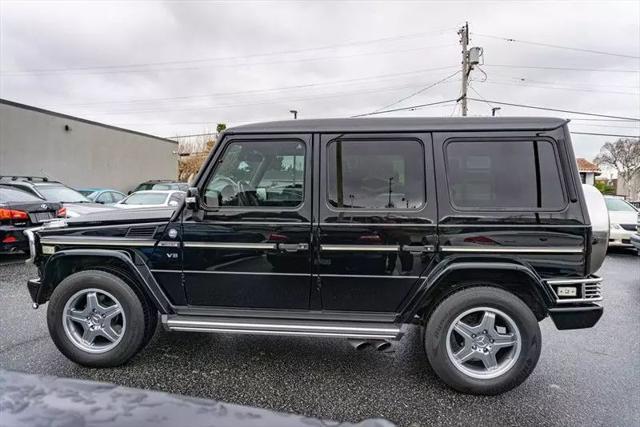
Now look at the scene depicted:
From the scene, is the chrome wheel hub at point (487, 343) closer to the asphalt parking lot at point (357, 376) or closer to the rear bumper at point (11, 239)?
the asphalt parking lot at point (357, 376)

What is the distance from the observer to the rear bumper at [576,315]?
306 centimetres

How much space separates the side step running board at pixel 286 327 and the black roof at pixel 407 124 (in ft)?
5.04

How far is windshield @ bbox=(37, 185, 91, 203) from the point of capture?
9.70 m

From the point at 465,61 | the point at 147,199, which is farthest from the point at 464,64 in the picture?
the point at 147,199

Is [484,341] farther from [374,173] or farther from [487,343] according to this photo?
[374,173]

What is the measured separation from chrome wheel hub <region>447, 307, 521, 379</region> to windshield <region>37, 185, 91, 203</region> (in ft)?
32.2

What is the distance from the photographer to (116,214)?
12.6 feet

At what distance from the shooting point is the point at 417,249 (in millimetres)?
3121

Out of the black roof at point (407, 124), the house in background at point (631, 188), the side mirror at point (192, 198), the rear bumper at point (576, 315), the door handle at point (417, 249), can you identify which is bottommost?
the rear bumper at point (576, 315)

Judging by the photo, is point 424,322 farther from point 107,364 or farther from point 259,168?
point 107,364

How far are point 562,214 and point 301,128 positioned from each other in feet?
6.90

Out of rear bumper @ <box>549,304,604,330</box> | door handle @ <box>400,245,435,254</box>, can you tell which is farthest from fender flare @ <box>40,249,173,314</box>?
rear bumper @ <box>549,304,604,330</box>

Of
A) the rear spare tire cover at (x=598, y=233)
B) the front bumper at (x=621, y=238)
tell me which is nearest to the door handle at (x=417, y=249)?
the rear spare tire cover at (x=598, y=233)

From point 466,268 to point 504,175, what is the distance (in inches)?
30.6
